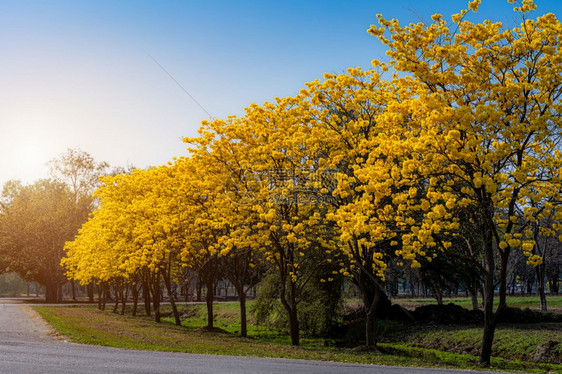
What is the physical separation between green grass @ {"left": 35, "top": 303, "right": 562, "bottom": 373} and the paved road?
5.20 feet

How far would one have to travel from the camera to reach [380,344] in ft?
87.6

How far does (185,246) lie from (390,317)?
1404 cm

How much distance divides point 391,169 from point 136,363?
8714 millimetres

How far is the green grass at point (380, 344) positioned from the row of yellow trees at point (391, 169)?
2.48 meters

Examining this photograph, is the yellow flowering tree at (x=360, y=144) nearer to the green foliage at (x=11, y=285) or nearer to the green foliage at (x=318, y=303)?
the green foliage at (x=318, y=303)

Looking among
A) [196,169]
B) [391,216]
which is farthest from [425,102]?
[196,169]

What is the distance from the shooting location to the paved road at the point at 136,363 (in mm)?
11672

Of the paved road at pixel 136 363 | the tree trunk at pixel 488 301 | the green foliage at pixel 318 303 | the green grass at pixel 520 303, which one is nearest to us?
the paved road at pixel 136 363

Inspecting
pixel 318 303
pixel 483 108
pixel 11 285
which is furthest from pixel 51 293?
pixel 11 285

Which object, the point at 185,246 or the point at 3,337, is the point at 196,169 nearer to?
the point at 185,246

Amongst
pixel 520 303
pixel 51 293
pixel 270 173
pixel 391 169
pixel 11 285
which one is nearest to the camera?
pixel 391 169

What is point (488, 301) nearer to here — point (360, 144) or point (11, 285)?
point (360, 144)

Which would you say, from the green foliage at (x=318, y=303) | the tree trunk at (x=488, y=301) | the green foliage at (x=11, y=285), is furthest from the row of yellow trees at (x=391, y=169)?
the green foliage at (x=11, y=285)

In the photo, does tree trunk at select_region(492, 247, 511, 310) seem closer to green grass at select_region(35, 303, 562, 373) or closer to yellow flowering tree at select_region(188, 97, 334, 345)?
green grass at select_region(35, 303, 562, 373)
